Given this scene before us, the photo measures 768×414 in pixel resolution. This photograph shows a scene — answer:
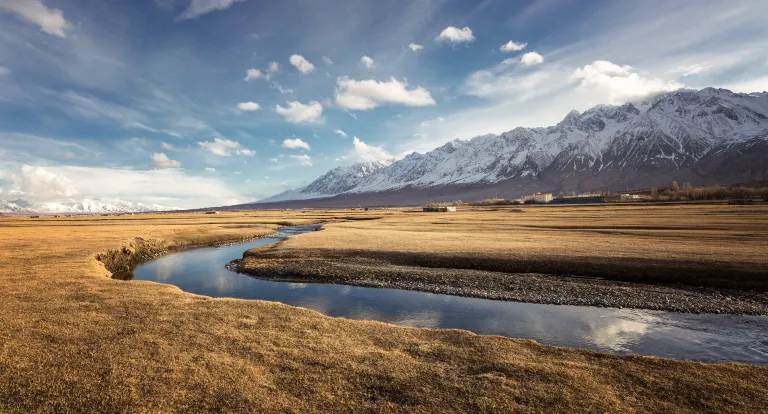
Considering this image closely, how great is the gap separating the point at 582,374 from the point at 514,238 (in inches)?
1468

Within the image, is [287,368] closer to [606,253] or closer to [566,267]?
[566,267]

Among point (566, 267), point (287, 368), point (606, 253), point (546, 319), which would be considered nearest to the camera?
point (287, 368)

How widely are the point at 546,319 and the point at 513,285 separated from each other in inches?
270

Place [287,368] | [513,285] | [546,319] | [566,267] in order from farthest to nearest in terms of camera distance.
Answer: [566,267] → [513,285] → [546,319] → [287,368]

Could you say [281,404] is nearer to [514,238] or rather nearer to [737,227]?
[514,238]

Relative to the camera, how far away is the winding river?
16.0m

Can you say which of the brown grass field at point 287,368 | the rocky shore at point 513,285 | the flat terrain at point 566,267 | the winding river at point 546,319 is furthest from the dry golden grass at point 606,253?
the brown grass field at point 287,368

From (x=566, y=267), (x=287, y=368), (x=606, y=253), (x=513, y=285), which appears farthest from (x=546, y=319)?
(x=606, y=253)

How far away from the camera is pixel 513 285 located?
26.9 metres

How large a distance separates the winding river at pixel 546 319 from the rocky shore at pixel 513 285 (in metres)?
1.19

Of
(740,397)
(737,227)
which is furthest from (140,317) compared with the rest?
(737,227)

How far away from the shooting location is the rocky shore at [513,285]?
72.5ft

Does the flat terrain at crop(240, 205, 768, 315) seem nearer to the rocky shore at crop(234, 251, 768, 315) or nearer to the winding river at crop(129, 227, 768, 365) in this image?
the rocky shore at crop(234, 251, 768, 315)

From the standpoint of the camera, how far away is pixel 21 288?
21.2 meters
